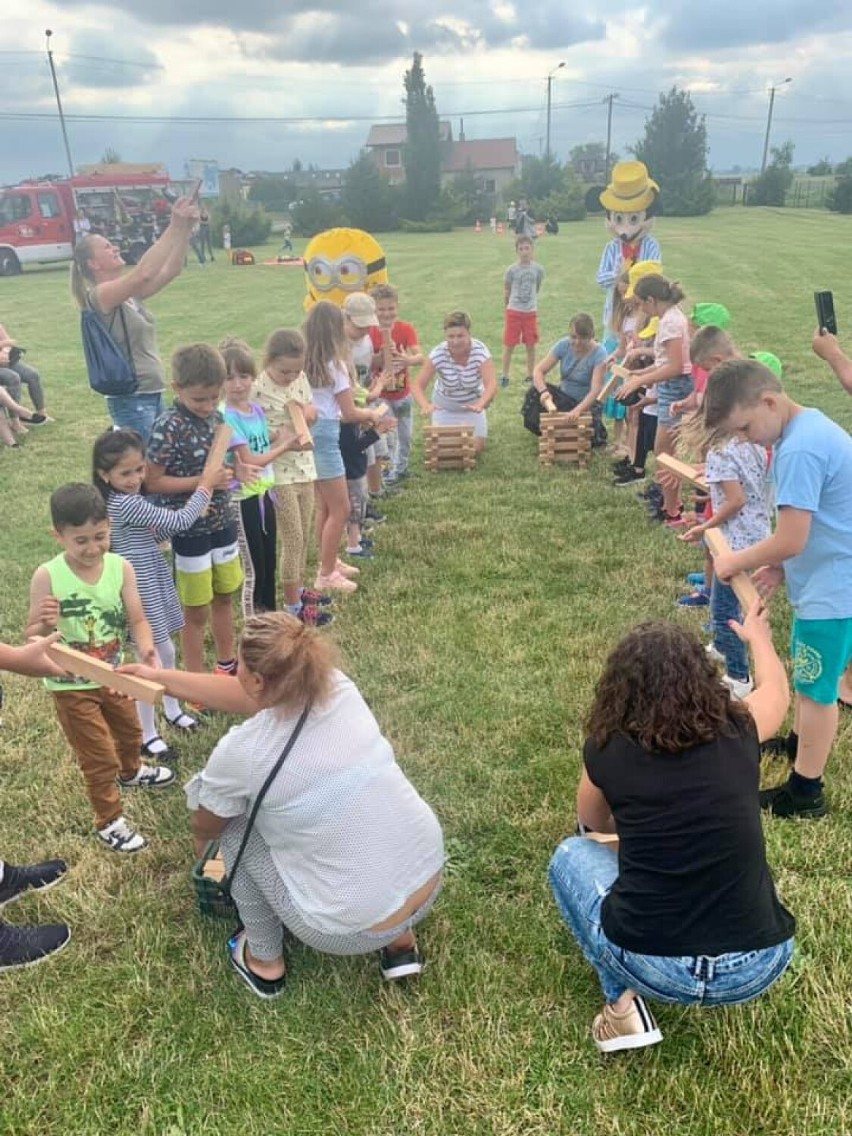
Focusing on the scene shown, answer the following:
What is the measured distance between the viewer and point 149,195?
37781 millimetres

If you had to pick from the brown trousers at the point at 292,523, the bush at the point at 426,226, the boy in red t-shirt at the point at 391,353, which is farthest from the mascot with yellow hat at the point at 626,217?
the bush at the point at 426,226

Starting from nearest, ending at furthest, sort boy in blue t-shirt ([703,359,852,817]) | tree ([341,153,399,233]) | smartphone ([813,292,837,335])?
1. boy in blue t-shirt ([703,359,852,817])
2. smartphone ([813,292,837,335])
3. tree ([341,153,399,233])

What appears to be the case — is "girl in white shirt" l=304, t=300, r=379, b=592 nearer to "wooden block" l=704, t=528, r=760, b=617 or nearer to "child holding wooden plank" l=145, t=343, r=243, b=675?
"child holding wooden plank" l=145, t=343, r=243, b=675

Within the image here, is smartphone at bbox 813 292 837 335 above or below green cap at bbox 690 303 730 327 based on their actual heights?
above

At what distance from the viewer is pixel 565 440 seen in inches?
318

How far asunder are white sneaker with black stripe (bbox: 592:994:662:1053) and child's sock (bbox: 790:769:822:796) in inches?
50.8

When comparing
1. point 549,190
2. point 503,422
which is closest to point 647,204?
point 503,422

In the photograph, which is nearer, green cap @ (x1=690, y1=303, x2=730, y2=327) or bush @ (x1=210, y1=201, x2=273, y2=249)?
green cap @ (x1=690, y1=303, x2=730, y2=327)

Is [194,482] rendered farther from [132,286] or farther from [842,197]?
[842,197]

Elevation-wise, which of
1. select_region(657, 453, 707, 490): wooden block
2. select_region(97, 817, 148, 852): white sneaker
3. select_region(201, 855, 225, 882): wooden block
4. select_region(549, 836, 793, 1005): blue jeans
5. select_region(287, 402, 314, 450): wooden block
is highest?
select_region(287, 402, 314, 450): wooden block

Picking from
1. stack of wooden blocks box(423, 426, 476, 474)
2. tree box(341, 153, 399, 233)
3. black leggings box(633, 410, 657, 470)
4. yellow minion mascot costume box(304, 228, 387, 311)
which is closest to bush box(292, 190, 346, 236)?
tree box(341, 153, 399, 233)

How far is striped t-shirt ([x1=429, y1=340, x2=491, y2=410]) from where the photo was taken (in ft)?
25.6

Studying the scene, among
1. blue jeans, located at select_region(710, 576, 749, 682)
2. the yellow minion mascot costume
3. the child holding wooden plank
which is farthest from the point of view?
the yellow minion mascot costume

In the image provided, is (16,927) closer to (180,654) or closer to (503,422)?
(180,654)
